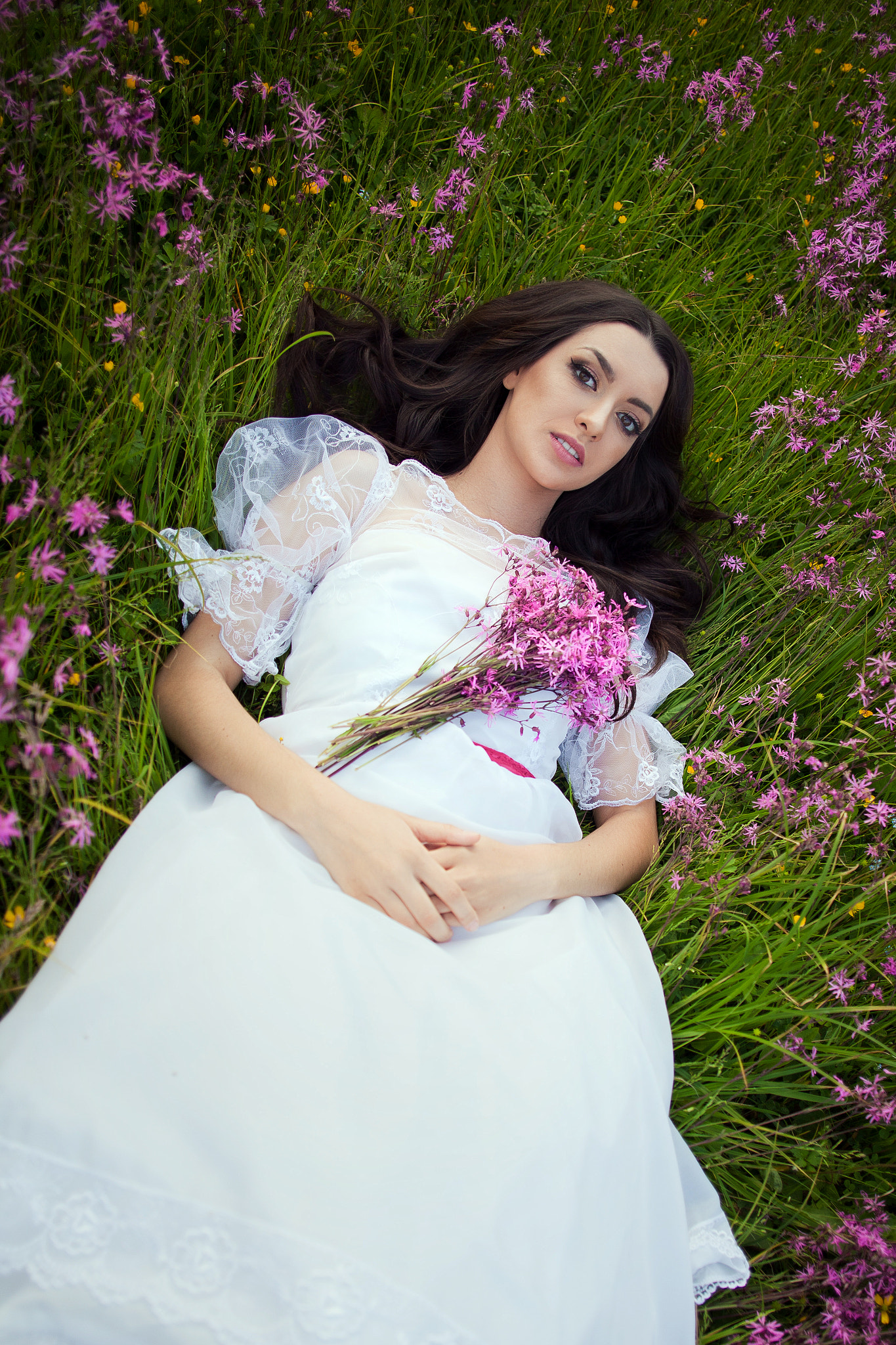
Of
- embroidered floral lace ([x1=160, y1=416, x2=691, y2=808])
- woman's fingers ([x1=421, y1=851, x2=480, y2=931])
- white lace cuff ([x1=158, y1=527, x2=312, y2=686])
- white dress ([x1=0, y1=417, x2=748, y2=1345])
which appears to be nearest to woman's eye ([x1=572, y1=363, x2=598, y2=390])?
embroidered floral lace ([x1=160, y1=416, x2=691, y2=808])

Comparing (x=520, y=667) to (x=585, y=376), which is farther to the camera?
(x=585, y=376)

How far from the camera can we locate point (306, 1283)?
1368mm

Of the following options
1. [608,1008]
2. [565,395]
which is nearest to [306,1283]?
[608,1008]

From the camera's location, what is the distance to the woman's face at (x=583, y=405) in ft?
9.27

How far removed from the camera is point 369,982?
1742mm

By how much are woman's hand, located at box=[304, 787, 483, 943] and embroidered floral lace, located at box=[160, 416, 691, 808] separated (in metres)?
0.43

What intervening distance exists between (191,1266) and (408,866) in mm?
870

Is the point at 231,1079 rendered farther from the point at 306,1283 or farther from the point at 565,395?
the point at 565,395

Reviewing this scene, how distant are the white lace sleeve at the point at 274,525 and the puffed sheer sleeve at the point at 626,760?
40.8 inches

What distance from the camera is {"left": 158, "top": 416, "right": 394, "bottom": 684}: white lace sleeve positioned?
2.37m

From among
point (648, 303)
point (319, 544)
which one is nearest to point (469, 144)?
point (648, 303)

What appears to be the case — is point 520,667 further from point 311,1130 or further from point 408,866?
point 311,1130

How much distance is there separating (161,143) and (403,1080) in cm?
312

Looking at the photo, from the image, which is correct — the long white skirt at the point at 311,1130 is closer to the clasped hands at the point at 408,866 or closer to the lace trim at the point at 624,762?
the clasped hands at the point at 408,866
